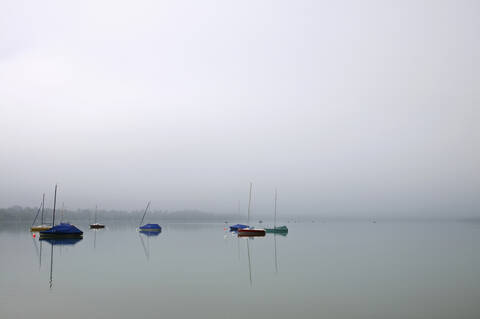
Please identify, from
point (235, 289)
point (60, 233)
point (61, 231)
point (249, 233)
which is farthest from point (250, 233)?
point (235, 289)

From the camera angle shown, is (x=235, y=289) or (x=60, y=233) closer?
(x=235, y=289)

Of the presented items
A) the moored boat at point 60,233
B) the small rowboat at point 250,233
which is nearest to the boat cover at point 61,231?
the moored boat at point 60,233

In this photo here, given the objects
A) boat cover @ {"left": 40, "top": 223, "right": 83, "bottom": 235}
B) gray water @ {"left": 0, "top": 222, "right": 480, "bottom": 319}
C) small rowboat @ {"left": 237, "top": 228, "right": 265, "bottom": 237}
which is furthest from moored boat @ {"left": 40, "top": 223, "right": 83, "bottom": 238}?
small rowboat @ {"left": 237, "top": 228, "right": 265, "bottom": 237}

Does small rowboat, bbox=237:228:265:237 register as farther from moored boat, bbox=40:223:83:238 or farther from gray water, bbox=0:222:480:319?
gray water, bbox=0:222:480:319

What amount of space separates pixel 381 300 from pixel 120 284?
620 inches

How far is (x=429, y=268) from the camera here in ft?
107

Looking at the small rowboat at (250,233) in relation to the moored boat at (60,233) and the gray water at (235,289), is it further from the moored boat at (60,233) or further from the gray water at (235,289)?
the gray water at (235,289)

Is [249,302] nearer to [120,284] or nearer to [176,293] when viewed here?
[176,293]

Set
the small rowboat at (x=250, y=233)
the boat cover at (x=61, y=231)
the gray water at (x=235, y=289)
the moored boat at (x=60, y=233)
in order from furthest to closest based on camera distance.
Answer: the small rowboat at (x=250, y=233) → the boat cover at (x=61, y=231) → the moored boat at (x=60, y=233) → the gray water at (x=235, y=289)

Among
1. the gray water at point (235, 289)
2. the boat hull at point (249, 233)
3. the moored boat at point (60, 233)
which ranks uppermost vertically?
the gray water at point (235, 289)

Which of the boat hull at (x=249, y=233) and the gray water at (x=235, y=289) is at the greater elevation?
the gray water at (x=235, y=289)

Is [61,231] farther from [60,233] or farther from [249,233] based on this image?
[249,233]

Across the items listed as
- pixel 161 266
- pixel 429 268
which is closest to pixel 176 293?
pixel 161 266

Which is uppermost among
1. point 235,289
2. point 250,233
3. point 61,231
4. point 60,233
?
point 235,289
